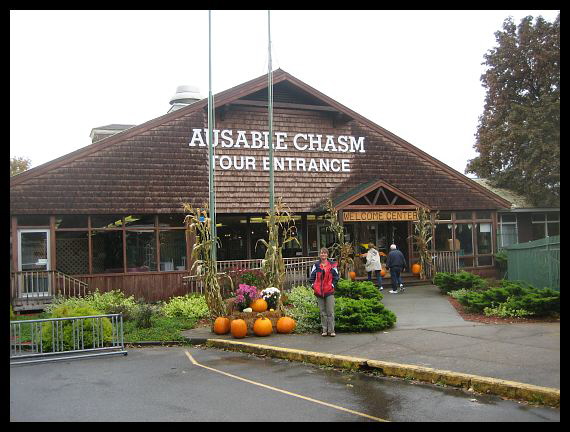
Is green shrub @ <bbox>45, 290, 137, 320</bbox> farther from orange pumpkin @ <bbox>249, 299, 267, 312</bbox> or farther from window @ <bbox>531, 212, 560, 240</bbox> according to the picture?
window @ <bbox>531, 212, 560, 240</bbox>

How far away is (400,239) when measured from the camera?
82.1 feet

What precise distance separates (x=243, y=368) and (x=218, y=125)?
12955 millimetres

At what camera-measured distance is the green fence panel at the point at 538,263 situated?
51.4 feet

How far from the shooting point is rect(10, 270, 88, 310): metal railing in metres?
17.4

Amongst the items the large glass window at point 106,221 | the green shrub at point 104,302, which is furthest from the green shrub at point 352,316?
the large glass window at point 106,221

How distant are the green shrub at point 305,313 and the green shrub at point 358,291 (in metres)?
0.86

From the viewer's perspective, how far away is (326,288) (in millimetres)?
12273

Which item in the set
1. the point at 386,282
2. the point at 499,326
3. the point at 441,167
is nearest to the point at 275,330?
the point at 499,326

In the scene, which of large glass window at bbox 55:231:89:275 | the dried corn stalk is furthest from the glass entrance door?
the dried corn stalk

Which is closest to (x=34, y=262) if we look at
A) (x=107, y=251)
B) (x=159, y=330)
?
(x=107, y=251)

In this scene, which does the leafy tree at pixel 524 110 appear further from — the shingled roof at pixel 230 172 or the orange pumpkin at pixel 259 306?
the orange pumpkin at pixel 259 306

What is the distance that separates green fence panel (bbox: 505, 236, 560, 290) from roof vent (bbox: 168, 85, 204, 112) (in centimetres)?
1882

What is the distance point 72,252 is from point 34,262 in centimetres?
119

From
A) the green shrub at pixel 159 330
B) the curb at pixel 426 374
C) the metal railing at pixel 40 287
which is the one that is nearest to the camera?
the curb at pixel 426 374
